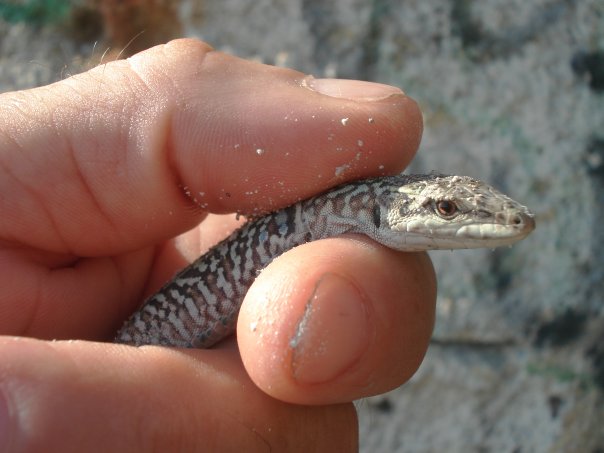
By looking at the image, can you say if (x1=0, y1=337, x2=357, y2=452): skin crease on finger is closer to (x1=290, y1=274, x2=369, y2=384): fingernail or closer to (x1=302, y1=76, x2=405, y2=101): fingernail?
(x1=290, y1=274, x2=369, y2=384): fingernail

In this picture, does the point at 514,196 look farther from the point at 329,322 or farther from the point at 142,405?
the point at 142,405

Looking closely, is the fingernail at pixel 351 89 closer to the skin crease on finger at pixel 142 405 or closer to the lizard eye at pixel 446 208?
the lizard eye at pixel 446 208

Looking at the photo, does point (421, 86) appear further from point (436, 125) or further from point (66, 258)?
point (66, 258)

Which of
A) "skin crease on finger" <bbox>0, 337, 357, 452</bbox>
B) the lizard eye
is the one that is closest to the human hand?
"skin crease on finger" <bbox>0, 337, 357, 452</bbox>

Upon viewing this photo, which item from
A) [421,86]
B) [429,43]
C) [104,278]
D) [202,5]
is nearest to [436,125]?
→ [421,86]

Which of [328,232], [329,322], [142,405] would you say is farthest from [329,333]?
[142,405]
